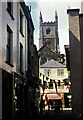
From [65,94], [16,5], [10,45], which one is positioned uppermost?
[16,5]

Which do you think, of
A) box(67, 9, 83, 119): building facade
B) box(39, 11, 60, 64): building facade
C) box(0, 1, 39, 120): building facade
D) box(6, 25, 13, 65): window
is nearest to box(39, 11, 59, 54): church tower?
box(39, 11, 60, 64): building facade

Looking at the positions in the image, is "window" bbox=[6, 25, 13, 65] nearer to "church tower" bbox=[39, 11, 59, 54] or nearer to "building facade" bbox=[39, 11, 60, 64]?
"building facade" bbox=[39, 11, 60, 64]

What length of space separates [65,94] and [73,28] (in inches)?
1136

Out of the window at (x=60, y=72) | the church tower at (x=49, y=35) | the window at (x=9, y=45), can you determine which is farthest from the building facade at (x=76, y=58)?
the church tower at (x=49, y=35)

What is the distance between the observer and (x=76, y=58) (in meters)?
13.4

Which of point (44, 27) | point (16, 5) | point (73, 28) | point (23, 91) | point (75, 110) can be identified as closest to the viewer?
point (75, 110)

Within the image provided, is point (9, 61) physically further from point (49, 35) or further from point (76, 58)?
point (49, 35)

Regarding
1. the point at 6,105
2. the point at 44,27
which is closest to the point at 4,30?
the point at 6,105

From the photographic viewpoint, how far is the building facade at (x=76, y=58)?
12914mm

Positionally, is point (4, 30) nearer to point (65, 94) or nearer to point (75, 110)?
point (75, 110)

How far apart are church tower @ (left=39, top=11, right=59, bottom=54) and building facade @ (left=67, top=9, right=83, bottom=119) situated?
6399 centimetres

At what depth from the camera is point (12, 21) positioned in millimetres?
13320

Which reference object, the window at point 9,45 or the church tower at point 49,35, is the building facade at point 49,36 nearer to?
the church tower at point 49,35

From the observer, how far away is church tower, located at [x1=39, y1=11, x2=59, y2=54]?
79838mm
